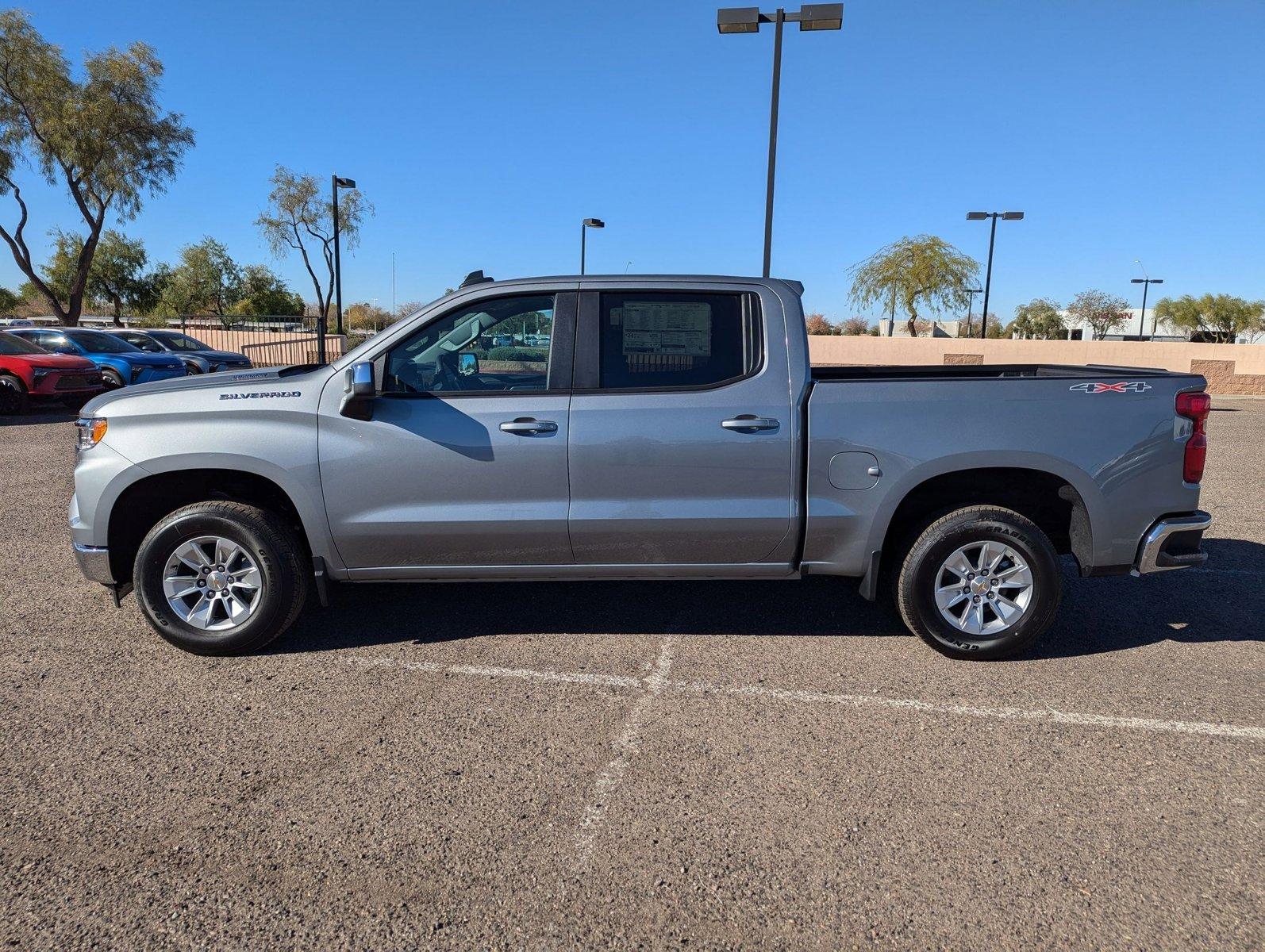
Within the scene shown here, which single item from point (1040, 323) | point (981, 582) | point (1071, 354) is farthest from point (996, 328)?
point (981, 582)

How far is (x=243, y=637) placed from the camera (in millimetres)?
4367

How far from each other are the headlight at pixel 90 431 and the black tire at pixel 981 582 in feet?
13.7

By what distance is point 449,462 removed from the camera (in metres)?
4.26

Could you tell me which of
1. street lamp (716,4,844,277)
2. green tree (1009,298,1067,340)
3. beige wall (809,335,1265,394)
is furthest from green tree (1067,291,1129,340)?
street lamp (716,4,844,277)

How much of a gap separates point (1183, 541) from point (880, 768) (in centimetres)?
226

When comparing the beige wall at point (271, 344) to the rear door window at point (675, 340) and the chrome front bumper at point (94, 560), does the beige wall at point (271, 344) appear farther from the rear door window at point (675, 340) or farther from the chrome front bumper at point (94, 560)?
the rear door window at point (675, 340)

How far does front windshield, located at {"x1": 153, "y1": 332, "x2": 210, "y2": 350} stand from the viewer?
2217 centimetres

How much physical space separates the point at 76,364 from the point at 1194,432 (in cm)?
1719

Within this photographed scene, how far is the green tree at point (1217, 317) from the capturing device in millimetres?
69562

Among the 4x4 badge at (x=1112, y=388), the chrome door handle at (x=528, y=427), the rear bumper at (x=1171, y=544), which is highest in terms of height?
the 4x4 badge at (x=1112, y=388)

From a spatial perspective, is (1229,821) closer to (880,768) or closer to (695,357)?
(880,768)

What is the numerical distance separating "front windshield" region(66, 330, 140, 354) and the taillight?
18.7m

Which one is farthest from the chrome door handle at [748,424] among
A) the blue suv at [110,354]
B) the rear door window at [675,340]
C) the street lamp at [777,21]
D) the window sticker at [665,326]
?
the blue suv at [110,354]

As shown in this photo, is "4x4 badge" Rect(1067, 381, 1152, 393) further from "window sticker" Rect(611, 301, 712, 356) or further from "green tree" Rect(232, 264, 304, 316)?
"green tree" Rect(232, 264, 304, 316)
